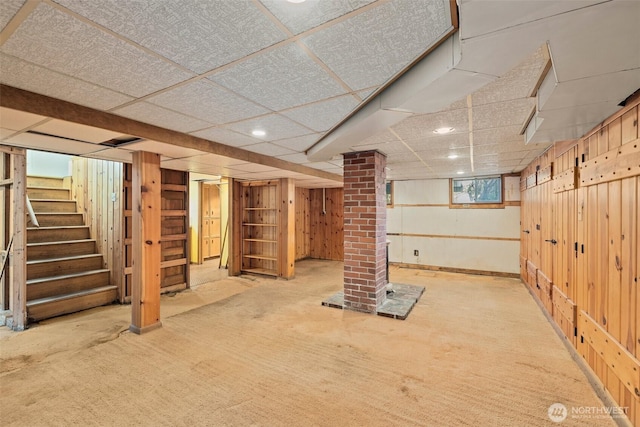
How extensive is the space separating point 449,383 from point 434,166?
3526mm

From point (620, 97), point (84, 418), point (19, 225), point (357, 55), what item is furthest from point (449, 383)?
point (19, 225)

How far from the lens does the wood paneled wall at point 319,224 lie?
7.70 metres

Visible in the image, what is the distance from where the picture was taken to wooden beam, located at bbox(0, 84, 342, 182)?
70.4 inches

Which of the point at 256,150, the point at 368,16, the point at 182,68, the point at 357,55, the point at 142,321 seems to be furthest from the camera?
the point at 256,150

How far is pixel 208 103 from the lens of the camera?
1.99m

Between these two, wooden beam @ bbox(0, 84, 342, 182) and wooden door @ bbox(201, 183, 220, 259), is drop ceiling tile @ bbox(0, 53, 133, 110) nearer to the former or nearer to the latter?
wooden beam @ bbox(0, 84, 342, 182)

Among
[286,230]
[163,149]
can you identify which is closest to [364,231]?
[286,230]

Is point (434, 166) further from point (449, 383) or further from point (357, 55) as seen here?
point (357, 55)

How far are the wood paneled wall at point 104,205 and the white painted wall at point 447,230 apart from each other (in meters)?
5.43

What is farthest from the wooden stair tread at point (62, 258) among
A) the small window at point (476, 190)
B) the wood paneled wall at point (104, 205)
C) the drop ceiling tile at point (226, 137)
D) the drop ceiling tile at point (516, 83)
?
the small window at point (476, 190)

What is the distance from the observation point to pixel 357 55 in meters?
1.39

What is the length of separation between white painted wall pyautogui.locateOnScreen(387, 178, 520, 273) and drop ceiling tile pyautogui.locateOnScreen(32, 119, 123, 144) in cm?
572

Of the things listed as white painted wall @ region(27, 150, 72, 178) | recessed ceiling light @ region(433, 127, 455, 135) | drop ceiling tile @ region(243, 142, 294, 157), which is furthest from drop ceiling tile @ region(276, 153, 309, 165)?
white painted wall @ region(27, 150, 72, 178)

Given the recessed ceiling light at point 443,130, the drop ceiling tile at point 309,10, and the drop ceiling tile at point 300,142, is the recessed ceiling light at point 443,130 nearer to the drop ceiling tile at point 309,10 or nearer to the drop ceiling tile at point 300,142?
the drop ceiling tile at point 300,142
